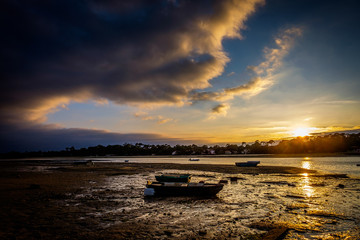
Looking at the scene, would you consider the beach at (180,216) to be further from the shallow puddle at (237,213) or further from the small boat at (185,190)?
the small boat at (185,190)

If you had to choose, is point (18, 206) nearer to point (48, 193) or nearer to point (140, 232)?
point (48, 193)

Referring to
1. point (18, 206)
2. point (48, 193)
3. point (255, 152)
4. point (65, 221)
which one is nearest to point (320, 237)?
point (65, 221)

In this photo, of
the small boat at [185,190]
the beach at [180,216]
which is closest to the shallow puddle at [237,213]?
the beach at [180,216]

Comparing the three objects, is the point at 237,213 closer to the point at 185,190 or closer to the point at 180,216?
the point at 180,216

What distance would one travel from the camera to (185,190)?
Result: 55.5ft

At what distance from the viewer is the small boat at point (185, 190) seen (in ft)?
54.2

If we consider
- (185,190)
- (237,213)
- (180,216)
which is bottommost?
(237,213)

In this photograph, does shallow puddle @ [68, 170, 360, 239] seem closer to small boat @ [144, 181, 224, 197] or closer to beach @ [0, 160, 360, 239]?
beach @ [0, 160, 360, 239]

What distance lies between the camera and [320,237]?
855cm

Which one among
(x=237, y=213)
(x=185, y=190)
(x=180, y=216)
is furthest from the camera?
(x=185, y=190)

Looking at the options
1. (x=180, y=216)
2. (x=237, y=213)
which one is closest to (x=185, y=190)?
(x=180, y=216)

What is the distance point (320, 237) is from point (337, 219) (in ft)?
10.7

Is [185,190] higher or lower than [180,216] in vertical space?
higher

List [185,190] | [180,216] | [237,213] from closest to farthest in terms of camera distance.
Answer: [180,216]
[237,213]
[185,190]
